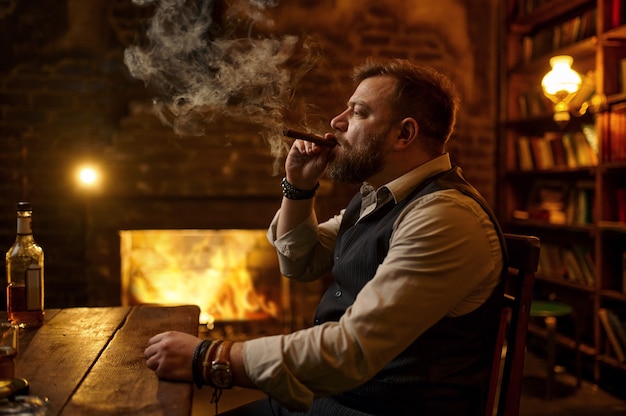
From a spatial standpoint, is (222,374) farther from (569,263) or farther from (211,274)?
(569,263)

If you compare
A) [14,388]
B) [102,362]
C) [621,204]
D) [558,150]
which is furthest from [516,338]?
[558,150]

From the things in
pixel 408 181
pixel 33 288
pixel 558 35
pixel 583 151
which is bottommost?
pixel 33 288

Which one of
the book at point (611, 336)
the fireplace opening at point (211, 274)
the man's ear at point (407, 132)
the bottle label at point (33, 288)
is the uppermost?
the man's ear at point (407, 132)

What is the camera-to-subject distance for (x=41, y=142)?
3859mm

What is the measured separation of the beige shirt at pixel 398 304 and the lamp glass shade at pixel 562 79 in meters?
2.69

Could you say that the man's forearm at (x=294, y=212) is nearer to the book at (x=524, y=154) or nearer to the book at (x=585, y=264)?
the book at (x=585, y=264)

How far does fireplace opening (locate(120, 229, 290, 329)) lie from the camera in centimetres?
405

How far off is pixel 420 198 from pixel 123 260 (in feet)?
9.87

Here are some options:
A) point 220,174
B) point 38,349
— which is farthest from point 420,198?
point 220,174

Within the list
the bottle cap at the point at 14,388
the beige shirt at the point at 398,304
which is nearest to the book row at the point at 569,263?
the beige shirt at the point at 398,304

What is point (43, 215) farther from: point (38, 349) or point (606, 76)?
point (606, 76)

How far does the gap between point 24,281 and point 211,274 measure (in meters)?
2.54

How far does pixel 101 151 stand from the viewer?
3.86 m

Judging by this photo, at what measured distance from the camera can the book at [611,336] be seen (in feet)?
10.8
